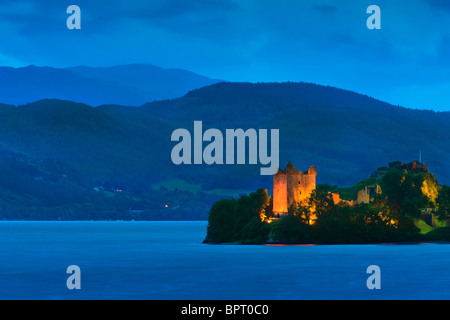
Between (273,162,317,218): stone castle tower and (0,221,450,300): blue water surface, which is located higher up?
(273,162,317,218): stone castle tower

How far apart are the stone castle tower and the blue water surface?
994 centimetres

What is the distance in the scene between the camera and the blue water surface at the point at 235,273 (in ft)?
263

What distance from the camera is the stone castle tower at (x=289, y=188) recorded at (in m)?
156

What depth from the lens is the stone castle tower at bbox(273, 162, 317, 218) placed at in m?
156

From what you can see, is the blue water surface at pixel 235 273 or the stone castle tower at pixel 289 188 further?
the stone castle tower at pixel 289 188

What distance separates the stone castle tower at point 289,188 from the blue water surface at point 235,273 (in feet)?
32.6

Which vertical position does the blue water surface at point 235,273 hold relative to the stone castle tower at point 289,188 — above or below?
below
